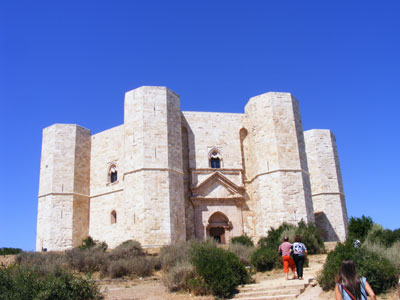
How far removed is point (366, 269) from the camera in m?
8.20

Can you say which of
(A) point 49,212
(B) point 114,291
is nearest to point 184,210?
(A) point 49,212

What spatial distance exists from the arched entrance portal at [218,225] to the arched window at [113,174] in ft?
19.0

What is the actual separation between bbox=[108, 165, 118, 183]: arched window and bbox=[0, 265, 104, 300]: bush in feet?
46.1

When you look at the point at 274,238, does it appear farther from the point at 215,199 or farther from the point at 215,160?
the point at 215,160

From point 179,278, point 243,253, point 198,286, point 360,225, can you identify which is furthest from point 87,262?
point 360,225

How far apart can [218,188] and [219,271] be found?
1212cm

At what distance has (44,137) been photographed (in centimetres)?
2391

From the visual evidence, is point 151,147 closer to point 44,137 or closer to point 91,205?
point 91,205

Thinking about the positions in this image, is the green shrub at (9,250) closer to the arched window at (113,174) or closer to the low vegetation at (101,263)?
the low vegetation at (101,263)

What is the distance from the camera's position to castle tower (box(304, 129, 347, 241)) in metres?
24.3

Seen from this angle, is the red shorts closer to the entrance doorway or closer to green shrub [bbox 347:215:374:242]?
green shrub [bbox 347:215:374:242]

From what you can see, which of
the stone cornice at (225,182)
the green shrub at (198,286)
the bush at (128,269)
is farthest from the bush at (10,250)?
the green shrub at (198,286)

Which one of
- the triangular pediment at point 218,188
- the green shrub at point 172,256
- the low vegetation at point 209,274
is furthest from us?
the triangular pediment at point 218,188

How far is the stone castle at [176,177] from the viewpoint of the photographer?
19.4 m
